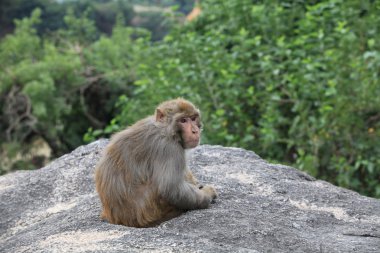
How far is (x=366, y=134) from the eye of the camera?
361 inches

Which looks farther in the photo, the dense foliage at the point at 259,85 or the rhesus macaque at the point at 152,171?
the dense foliage at the point at 259,85

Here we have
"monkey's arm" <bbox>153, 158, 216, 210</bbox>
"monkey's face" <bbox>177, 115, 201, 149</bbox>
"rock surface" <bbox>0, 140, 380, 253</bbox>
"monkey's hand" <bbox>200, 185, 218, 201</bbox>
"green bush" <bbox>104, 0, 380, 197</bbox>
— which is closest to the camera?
"rock surface" <bbox>0, 140, 380, 253</bbox>

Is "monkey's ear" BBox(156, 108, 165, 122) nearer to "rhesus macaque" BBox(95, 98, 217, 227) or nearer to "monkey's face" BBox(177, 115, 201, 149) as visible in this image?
"rhesus macaque" BBox(95, 98, 217, 227)

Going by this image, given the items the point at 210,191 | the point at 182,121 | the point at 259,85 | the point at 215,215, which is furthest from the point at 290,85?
the point at 215,215

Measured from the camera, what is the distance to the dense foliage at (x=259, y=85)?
30.4ft

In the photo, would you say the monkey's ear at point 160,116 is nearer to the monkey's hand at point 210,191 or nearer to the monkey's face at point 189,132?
the monkey's face at point 189,132

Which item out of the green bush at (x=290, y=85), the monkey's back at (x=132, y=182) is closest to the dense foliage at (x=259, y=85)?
the green bush at (x=290, y=85)

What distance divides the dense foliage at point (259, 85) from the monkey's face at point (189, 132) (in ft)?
13.3

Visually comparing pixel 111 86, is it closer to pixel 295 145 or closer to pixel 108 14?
pixel 295 145

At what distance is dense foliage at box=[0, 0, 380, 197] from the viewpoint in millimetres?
9258

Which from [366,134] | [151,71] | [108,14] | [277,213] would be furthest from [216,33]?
[108,14]

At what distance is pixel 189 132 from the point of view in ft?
17.1

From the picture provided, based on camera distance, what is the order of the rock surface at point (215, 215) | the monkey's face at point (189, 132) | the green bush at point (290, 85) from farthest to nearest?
the green bush at point (290, 85) → the monkey's face at point (189, 132) → the rock surface at point (215, 215)

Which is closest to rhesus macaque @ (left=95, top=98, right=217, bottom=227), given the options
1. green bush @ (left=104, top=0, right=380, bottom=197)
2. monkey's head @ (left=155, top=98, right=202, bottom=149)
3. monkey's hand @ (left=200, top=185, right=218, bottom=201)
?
monkey's head @ (left=155, top=98, right=202, bottom=149)
